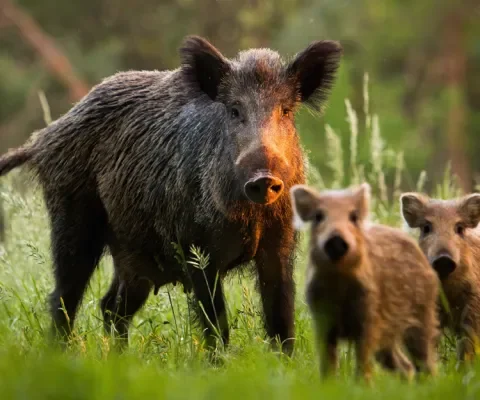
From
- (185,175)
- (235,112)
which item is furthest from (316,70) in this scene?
(185,175)

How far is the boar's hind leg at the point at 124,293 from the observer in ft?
22.1

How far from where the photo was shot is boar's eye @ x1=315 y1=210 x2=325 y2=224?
4211mm

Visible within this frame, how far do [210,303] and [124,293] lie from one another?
1383 millimetres

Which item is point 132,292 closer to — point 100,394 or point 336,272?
point 336,272

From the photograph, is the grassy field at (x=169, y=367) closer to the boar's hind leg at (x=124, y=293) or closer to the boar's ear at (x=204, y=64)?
the boar's hind leg at (x=124, y=293)

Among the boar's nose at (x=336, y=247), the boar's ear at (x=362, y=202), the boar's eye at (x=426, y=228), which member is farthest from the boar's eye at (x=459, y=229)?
the boar's nose at (x=336, y=247)

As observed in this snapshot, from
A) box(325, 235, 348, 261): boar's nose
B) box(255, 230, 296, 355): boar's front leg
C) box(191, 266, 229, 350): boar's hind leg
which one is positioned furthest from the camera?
box(255, 230, 296, 355): boar's front leg

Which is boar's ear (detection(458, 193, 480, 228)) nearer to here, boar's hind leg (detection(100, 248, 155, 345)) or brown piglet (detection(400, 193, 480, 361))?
brown piglet (detection(400, 193, 480, 361))

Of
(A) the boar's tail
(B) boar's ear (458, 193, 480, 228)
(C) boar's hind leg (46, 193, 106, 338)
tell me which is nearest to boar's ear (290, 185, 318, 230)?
(B) boar's ear (458, 193, 480, 228)

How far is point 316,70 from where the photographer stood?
20.5 ft

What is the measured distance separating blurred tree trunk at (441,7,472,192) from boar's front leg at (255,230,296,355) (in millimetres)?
18193

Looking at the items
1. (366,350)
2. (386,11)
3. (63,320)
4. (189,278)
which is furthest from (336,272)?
(386,11)

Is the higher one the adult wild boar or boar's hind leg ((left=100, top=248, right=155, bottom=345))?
the adult wild boar

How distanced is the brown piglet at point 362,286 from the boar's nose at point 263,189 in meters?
0.78
